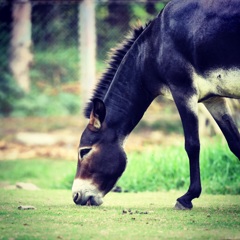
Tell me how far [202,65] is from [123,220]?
1755mm

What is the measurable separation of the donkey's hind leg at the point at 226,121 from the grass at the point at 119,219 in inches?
25.1

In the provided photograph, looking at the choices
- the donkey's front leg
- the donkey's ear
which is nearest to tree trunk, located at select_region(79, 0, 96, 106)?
the donkey's ear

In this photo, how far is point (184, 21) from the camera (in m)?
6.22

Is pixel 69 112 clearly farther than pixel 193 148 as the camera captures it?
Yes

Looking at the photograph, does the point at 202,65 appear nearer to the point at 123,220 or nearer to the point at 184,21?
the point at 184,21

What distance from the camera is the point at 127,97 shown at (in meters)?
6.66

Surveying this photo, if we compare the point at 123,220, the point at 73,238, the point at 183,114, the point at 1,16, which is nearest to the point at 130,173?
the point at 183,114

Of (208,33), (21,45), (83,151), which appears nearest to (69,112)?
(21,45)

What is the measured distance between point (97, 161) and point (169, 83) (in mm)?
1116

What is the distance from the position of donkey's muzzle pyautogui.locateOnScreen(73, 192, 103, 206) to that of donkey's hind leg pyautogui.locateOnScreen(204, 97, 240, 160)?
1561 mm

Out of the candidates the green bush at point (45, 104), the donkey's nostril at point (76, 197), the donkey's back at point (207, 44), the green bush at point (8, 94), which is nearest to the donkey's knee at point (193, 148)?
the donkey's back at point (207, 44)

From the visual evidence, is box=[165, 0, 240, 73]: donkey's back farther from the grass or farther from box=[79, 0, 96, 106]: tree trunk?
box=[79, 0, 96, 106]: tree trunk

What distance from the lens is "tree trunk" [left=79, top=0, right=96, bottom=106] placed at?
1207cm

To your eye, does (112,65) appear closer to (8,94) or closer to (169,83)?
(169,83)
